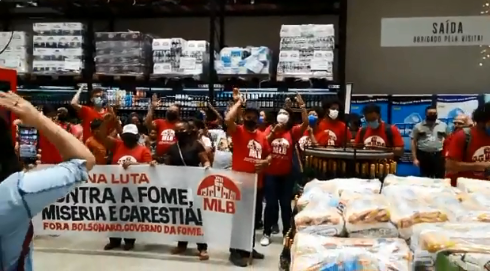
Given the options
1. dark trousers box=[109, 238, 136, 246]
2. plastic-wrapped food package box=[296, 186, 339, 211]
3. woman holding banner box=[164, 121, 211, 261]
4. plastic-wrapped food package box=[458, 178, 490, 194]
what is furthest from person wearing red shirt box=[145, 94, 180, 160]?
plastic-wrapped food package box=[458, 178, 490, 194]

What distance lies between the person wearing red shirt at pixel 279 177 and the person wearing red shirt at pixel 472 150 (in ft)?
6.91

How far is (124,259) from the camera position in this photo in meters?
5.47

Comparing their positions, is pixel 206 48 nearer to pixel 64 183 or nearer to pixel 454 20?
pixel 454 20

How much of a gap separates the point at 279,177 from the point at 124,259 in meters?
1.88

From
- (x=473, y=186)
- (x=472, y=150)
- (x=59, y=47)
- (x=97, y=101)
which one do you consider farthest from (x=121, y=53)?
(x=473, y=186)

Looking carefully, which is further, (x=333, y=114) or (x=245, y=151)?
(x=333, y=114)

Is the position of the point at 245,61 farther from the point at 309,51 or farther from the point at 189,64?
the point at 309,51

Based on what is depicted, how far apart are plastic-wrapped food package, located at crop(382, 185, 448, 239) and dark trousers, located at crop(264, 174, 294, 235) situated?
393 centimetres

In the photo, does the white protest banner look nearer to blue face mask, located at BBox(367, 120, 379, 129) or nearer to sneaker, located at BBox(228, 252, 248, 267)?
sneaker, located at BBox(228, 252, 248, 267)

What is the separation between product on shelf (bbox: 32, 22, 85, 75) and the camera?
29.9ft

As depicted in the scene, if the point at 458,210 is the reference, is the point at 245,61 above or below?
above

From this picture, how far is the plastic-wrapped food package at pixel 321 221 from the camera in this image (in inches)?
77.4

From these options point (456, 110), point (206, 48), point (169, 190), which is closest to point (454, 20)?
point (456, 110)

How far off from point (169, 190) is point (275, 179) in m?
1.30
